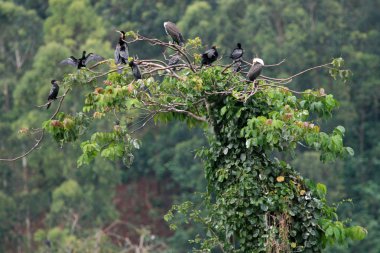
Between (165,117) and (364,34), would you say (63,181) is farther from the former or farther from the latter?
(165,117)

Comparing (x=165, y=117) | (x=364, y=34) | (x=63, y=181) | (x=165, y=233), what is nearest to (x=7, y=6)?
(x=63, y=181)

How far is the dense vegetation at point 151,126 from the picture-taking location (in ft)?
85.3

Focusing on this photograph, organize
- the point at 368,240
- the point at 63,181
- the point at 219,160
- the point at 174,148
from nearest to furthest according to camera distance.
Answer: the point at 219,160
the point at 368,240
the point at 63,181
the point at 174,148

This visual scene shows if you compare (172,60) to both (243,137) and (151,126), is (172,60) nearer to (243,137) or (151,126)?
(243,137)

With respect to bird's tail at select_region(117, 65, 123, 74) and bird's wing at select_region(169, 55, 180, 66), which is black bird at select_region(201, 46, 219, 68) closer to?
bird's wing at select_region(169, 55, 180, 66)

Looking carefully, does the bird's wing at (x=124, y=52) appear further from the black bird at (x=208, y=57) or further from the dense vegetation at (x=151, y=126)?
the dense vegetation at (x=151, y=126)

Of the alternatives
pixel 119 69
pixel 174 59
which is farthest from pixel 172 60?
pixel 119 69

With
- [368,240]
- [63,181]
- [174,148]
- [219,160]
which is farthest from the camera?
[174,148]

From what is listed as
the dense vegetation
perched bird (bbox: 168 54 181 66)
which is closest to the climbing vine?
perched bird (bbox: 168 54 181 66)

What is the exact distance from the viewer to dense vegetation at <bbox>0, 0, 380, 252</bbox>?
25984mm

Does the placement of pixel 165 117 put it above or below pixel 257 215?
above

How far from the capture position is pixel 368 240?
25359mm

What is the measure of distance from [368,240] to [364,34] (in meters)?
6.31

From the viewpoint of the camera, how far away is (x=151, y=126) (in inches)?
1197
